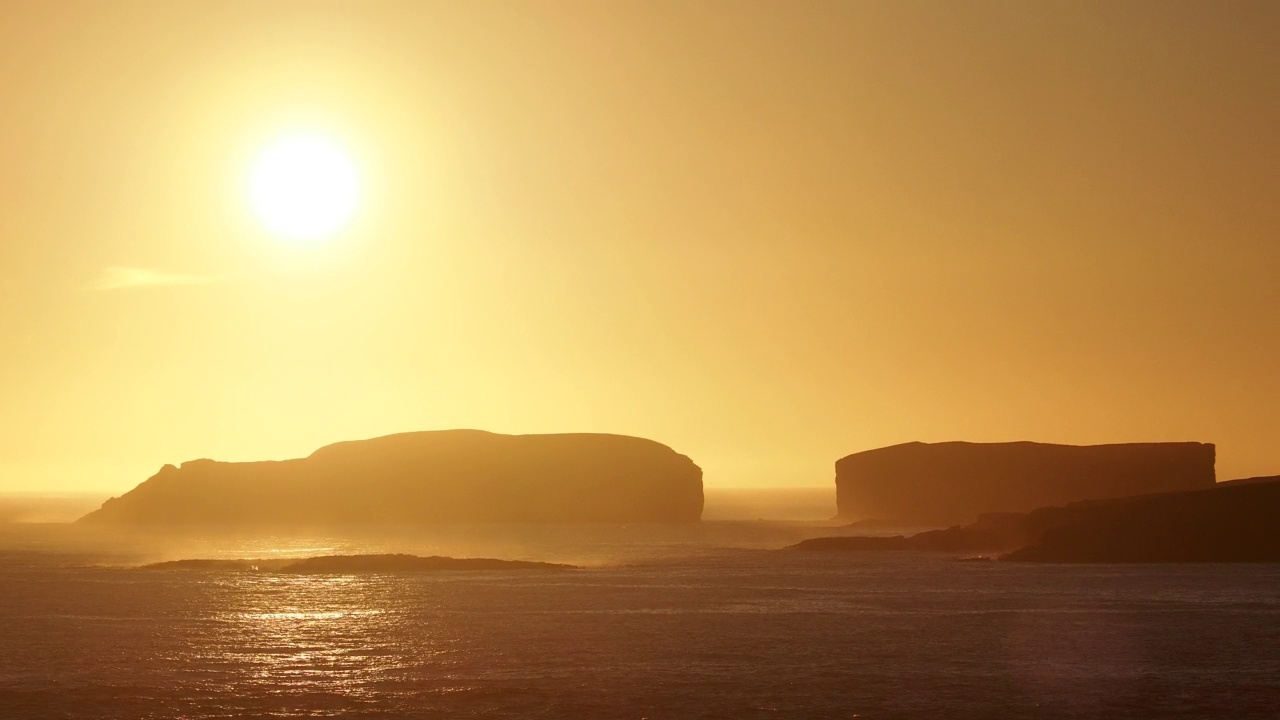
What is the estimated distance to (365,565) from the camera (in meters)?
121

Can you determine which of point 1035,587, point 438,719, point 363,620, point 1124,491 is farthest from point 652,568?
point 1124,491

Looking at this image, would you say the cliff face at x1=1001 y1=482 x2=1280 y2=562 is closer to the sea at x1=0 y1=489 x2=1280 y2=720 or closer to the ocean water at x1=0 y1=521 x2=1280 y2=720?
the sea at x1=0 y1=489 x2=1280 y2=720

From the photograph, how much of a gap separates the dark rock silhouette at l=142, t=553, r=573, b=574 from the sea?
385 cm

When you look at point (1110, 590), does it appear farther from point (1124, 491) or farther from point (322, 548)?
point (1124, 491)

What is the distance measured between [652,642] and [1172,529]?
70.1 meters

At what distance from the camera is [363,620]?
77.4 metres

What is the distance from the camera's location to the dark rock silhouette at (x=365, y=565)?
118188 mm

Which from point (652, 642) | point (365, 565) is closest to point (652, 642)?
point (652, 642)

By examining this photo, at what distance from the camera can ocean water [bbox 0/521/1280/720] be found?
1951 inches

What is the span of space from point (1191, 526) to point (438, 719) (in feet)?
302

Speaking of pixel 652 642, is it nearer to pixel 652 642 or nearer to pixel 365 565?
pixel 652 642

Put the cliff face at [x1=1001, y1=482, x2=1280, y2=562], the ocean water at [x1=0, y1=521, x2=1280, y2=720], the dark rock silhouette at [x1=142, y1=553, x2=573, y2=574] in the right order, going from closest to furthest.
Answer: the ocean water at [x1=0, y1=521, x2=1280, y2=720]
the dark rock silhouette at [x1=142, y1=553, x2=573, y2=574]
the cliff face at [x1=1001, y1=482, x2=1280, y2=562]

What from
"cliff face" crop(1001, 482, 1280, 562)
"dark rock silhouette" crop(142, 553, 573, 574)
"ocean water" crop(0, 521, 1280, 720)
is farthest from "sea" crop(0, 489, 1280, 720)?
"cliff face" crop(1001, 482, 1280, 562)

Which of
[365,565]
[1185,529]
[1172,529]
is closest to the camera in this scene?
[1185,529]
